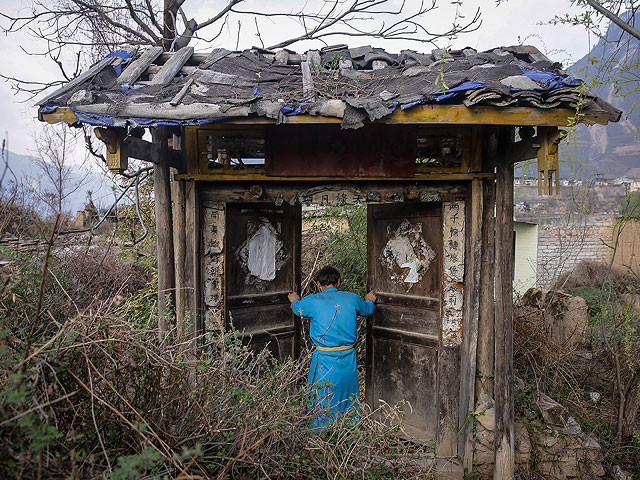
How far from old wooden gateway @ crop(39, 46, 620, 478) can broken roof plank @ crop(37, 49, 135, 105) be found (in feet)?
0.07

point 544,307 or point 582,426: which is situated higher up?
point 544,307

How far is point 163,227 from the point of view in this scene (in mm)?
4184

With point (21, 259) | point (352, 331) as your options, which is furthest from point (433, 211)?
point (21, 259)

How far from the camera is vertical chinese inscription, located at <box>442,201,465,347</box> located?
4.39 metres

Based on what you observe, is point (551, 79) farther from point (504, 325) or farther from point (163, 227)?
point (163, 227)

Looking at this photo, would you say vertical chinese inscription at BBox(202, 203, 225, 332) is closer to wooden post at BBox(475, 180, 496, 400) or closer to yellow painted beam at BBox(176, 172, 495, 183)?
yellow painted beam at BBox(176, 172, 495, 183)

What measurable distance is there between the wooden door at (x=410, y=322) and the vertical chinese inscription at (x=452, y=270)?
0.30 feet

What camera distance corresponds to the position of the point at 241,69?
4.21 metres

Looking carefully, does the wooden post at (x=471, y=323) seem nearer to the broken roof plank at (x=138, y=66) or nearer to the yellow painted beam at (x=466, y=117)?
the yellow painted beam at (x=466, y=117)

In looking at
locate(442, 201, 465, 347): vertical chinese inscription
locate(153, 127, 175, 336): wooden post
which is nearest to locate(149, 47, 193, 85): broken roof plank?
locate(153, 127, 175, 336): wooden post

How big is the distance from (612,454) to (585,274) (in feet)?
36.5

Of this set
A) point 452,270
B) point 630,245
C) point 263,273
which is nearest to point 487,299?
point 452,270

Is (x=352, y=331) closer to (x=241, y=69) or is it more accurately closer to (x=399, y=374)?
(x=399, y=374)

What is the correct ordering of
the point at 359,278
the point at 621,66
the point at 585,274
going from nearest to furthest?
the point at 621,66
the point at 359,278
the point at 585,274
